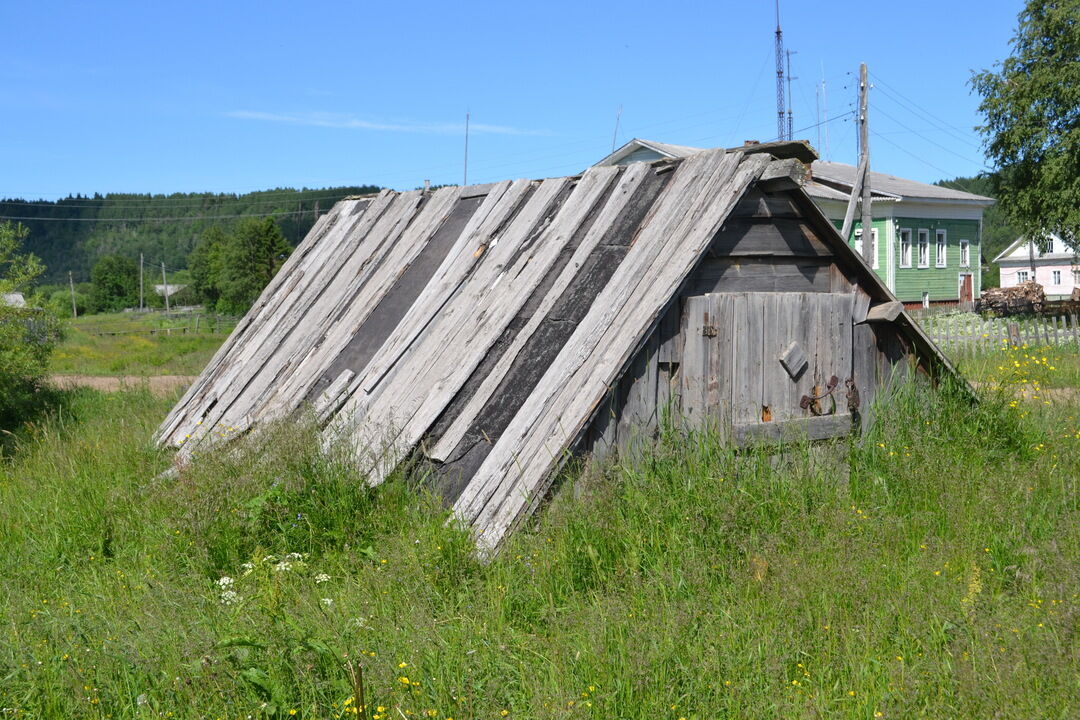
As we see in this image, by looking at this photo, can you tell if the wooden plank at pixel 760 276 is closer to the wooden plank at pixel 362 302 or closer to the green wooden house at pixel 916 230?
the wooden plank at pixel 362 302

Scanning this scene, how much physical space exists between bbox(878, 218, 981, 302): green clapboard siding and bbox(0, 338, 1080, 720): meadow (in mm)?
30161

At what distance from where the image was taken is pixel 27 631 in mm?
4180

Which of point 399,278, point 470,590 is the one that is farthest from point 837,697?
point 399,278

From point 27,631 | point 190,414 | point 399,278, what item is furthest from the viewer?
point 190,414

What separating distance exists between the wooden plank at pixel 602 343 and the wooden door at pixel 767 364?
37 centimetres

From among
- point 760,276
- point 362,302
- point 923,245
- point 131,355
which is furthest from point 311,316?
point 923,245

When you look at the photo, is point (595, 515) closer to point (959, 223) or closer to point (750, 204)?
point (750, 204)

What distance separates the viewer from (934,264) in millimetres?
36000

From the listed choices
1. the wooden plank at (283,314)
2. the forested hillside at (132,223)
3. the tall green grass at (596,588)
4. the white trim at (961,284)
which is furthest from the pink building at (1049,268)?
the forested hillside at (132,223)

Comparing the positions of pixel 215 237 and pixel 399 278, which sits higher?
pixel 215 237

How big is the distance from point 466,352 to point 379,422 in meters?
0.74

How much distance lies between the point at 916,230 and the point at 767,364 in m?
32.1

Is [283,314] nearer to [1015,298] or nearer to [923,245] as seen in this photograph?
[923,245]

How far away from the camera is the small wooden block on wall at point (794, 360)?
6.11m
